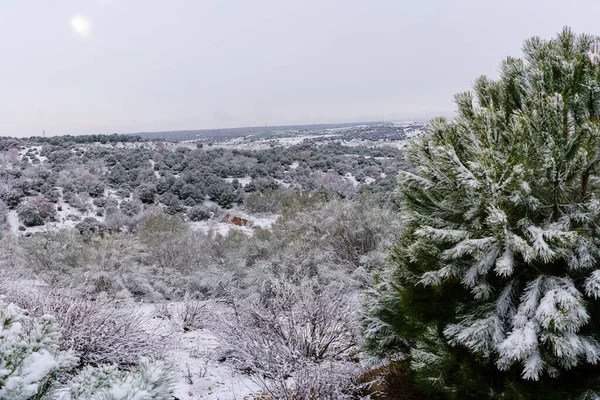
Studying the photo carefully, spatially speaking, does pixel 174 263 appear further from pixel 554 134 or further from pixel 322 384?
pixel 554 134

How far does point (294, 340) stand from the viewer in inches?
171

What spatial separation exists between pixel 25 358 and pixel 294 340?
345cm

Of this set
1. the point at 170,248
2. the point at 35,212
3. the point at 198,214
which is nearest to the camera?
the point at 170,248

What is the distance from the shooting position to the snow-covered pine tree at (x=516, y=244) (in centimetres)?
195

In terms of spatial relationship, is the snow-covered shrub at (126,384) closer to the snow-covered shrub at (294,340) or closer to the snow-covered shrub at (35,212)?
the snow-covered shrub at (294,340)

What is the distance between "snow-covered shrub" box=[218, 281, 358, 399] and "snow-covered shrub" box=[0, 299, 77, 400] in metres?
2.45

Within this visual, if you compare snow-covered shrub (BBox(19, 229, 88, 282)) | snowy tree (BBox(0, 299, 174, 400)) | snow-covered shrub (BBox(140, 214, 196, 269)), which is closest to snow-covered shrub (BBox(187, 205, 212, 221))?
snow-covered shrub (BBox(140, 214, 196, 269))

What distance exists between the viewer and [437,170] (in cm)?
234

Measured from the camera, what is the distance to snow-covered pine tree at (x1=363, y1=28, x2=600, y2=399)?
6.40 ft

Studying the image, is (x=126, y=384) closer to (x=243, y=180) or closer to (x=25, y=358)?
(x=25, y=358)

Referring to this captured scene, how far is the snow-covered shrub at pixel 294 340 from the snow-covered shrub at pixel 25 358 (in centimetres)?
245

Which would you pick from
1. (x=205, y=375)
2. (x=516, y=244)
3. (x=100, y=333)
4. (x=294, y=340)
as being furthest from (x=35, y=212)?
(x=516, y=244)

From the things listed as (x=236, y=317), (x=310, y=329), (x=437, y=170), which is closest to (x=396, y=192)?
(x=437, y=170)

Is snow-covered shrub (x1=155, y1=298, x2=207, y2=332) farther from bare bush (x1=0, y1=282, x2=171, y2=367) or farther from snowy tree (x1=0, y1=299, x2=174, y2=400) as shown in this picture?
snowy tree (x1=0, y1=299, x2=174, y2=400)
